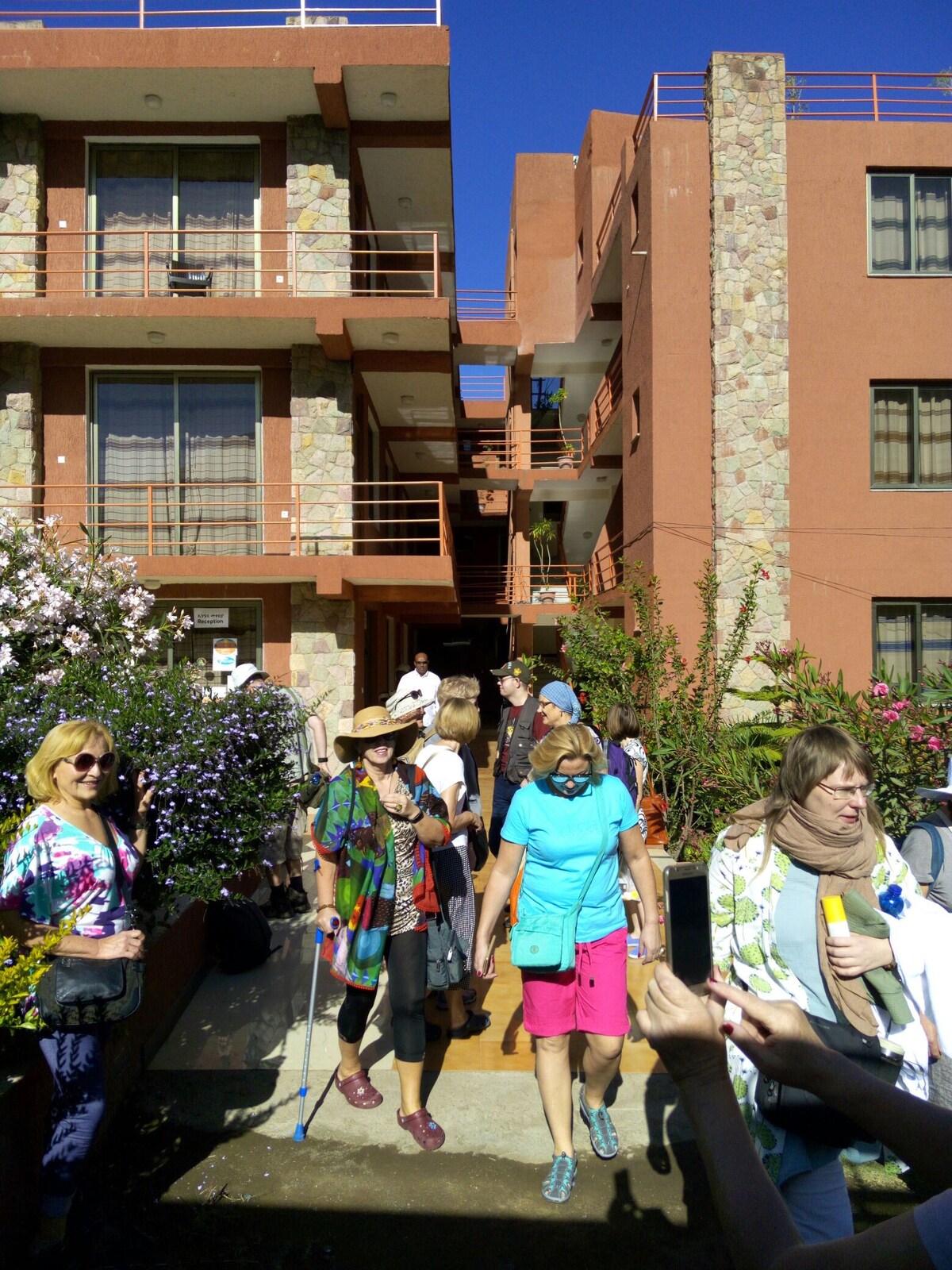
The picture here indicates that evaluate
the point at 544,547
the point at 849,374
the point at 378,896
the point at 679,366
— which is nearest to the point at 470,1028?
the point at 378,896

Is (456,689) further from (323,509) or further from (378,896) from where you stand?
(323,509)

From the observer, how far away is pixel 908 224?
13.4 metres

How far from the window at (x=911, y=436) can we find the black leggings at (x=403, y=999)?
468 inches

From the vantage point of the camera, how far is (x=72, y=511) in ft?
41.9

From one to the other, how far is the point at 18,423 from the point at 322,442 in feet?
14.0

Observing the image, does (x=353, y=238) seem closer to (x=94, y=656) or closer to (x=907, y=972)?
(x=94, y=656)

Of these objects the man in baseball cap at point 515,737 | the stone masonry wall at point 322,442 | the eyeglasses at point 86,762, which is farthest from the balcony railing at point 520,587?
the eyeglasses at point 86,762

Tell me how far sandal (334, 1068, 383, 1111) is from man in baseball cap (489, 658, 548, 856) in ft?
8.05

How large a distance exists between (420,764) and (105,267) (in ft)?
36.7

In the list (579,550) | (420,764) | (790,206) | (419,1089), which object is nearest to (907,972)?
(419,1089)

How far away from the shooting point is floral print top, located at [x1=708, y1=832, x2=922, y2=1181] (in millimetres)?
2727

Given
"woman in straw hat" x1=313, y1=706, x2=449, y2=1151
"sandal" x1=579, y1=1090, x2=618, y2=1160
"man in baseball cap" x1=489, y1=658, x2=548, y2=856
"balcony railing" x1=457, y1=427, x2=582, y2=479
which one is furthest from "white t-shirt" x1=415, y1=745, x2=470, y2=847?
"balcony railing" x1=457, y1=427, x2=582, y2=479

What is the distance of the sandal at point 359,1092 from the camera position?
165 inches

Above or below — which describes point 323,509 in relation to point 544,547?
below
